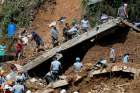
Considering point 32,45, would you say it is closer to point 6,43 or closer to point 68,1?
point 6,43

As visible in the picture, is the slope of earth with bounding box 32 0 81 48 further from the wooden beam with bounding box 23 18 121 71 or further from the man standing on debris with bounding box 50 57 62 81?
the man standing on debris with bounding box 50 57 62 81

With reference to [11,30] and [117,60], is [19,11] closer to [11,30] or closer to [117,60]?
[11,30]

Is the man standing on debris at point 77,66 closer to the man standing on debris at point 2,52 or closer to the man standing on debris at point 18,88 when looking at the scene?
the man standing on debris at point 18,88

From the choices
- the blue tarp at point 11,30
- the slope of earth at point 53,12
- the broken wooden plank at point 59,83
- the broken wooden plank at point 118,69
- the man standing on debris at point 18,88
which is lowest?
the broken wooden plank at point 59,83

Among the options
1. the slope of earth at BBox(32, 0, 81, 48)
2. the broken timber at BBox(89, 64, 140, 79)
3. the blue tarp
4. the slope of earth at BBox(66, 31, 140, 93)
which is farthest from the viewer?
the slope of earth at BBox(32, 0, 81, 48)

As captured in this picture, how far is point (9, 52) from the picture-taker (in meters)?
31.6

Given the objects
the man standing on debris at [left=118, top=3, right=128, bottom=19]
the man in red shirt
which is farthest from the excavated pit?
the man in red shirt

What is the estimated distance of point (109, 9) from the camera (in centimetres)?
3167

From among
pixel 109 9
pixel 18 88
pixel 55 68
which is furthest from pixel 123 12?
pixel 18 88

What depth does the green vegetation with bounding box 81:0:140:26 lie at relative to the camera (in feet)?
102

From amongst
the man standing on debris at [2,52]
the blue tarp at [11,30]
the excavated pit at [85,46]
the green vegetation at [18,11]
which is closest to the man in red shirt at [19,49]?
the man standing on debris at [2,52]

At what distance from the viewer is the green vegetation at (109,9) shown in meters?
31.1

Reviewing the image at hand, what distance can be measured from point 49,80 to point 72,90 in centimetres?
136

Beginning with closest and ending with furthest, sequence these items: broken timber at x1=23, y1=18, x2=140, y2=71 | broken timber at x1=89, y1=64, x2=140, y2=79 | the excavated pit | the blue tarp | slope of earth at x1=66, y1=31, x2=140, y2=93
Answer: slope of earth at x1=66, y1=31, x2=140, y2=93
broken timber at x1=89, y1=64, x2=140, y2=79
broken timber at x1=23, y1=18, x2=140, y2=71
the excavated pit
the blue tarp
